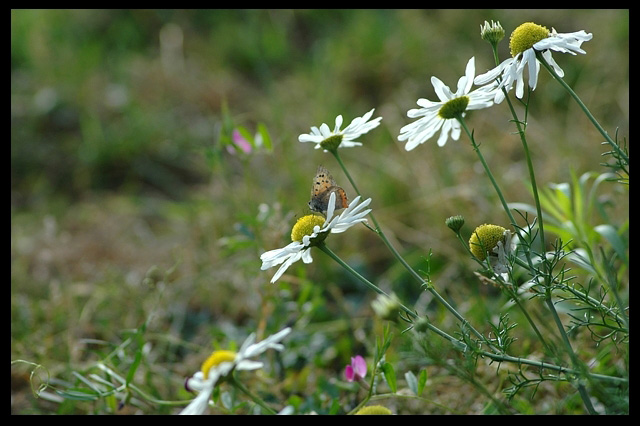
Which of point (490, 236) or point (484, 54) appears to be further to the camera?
point (484, 54)

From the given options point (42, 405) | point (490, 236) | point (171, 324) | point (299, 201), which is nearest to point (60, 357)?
point (42, 405)

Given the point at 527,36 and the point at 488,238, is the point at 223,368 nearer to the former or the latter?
the point at 488,238

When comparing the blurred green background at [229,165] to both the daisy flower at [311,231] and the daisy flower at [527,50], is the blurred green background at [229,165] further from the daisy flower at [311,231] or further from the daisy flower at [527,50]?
the daisy flower at [527,50]

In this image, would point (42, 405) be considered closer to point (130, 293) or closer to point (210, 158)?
point (130, 293)

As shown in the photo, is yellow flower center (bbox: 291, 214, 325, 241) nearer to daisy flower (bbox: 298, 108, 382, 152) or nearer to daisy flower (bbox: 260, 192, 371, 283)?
daisy flower (bbox: 260, 192, 371, 283)

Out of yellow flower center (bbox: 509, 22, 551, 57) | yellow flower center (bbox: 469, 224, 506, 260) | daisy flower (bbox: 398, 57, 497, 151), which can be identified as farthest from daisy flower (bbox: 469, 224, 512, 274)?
yellow flower center (bbox: 509, 22, 551, 57)

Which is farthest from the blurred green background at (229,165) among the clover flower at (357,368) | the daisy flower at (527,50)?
the daisy flower at (527,50)
